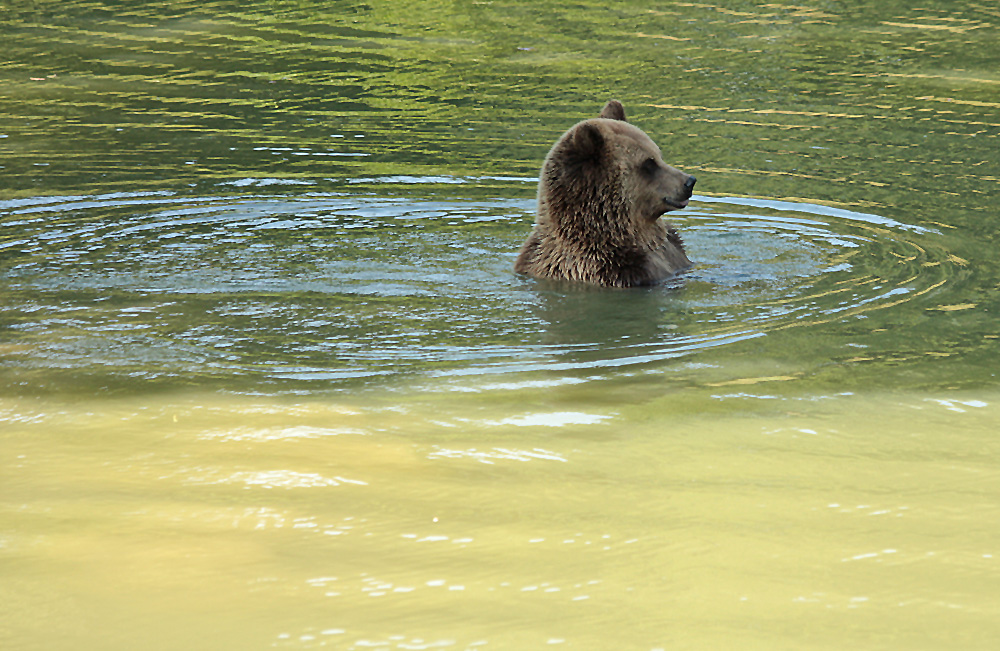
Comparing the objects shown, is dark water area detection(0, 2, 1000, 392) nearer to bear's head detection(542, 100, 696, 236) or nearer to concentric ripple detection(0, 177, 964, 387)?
concentric ripple detection(0, 177, 964, 387)

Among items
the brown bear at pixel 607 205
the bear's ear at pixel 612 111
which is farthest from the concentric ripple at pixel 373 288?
the bear's ear at pixel 612 111

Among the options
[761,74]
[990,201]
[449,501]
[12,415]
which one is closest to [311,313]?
→ [12,415]

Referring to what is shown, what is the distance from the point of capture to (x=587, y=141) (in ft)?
28.3

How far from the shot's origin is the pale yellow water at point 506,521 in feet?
11.9

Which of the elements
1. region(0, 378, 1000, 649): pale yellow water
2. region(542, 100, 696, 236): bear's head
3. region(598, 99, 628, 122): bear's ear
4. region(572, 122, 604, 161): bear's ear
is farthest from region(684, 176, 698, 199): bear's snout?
region(0, 378, 1000, 649): pale yellow water

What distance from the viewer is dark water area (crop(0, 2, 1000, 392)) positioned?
7.17 m

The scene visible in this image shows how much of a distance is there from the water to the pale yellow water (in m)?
0.02

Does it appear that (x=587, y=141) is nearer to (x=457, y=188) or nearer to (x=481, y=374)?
(x=481, y=374)

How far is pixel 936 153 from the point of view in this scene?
1202 cm

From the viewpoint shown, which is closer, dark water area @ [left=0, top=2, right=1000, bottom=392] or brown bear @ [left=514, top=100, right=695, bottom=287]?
dark water area @ [left=0, top=2, right=1000, bottom=392]

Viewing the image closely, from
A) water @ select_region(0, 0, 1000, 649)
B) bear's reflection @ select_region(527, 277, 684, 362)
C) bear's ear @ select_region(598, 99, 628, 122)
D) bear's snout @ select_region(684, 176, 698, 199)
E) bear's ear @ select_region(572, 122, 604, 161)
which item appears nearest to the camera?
water @ select_region(0, 0, 1000, 649)

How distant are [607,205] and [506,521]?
4713mm

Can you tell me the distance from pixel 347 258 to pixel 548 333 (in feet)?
7.97

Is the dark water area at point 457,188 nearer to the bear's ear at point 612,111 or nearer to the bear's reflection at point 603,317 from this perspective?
the bear's reflection at point 603,317
